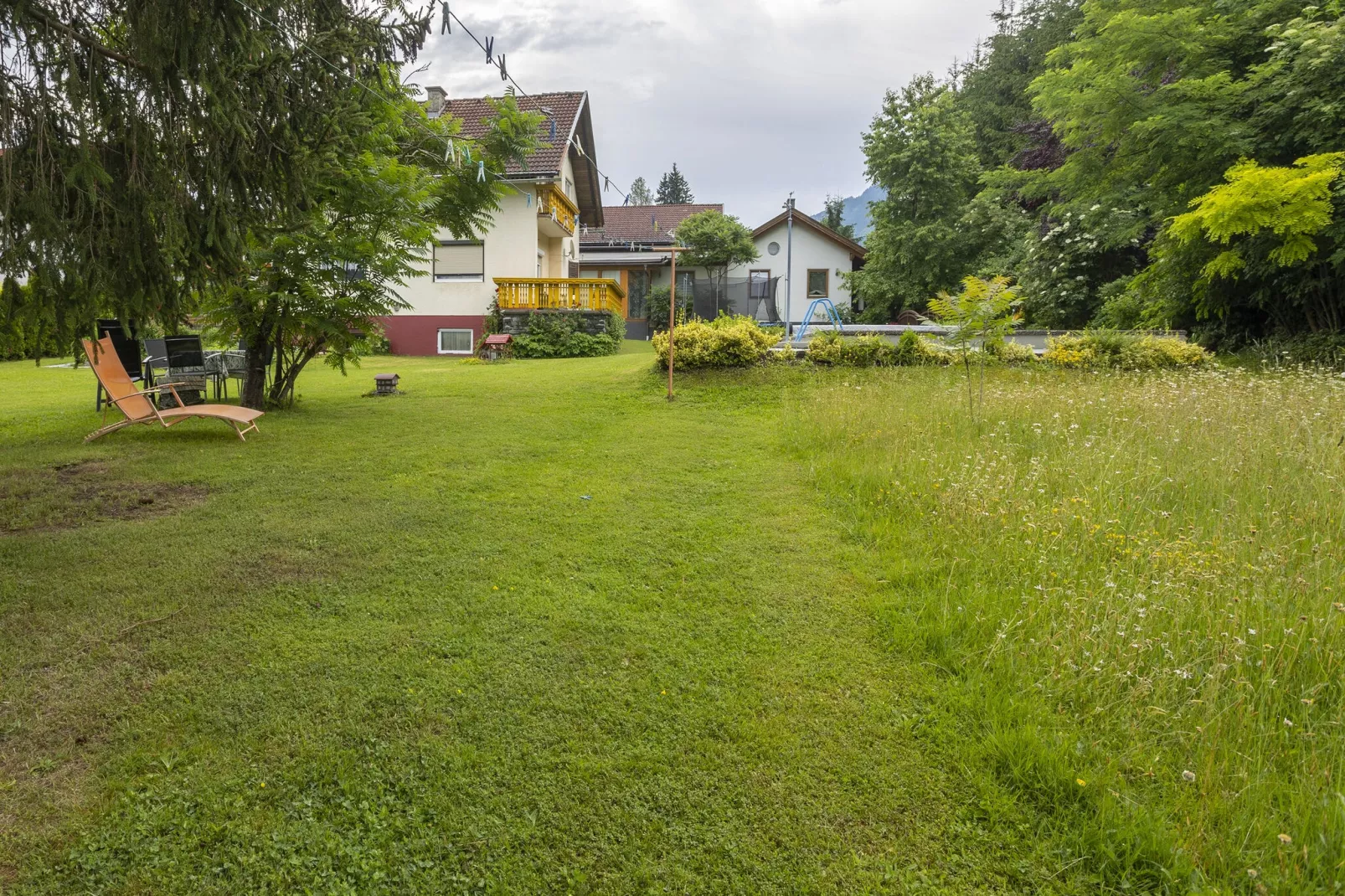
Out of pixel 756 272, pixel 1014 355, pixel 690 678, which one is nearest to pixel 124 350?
pixel 690 678

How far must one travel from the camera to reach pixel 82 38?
3.90 meters

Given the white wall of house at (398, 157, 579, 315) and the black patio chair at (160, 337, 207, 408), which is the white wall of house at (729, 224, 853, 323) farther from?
the black patio chair at (160, 337, 207, 408)

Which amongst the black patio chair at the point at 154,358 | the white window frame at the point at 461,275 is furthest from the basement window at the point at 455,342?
the black patio chair at the point at 154,358

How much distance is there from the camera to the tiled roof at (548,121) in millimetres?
19547

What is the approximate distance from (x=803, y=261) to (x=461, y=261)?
573 inches

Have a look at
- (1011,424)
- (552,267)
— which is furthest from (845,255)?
(1011,424)

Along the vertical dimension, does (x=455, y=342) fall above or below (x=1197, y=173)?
below

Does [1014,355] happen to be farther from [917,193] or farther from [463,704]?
[917,193]

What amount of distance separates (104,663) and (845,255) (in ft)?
94.0

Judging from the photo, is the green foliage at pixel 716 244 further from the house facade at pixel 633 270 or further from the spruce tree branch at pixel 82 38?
the spruce tree branch at pixel 82 38

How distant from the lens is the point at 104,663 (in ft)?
8.87

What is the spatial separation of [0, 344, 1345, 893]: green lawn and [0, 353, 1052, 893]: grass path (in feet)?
0.04

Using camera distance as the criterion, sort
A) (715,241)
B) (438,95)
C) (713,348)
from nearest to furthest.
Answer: (713,348)
(438,95)
(715,241)

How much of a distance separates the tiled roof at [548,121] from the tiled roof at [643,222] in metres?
9.61
